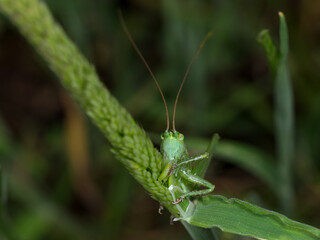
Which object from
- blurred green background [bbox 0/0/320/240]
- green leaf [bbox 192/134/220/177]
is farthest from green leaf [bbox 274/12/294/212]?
green leaf [bbox 192/134/220/177]

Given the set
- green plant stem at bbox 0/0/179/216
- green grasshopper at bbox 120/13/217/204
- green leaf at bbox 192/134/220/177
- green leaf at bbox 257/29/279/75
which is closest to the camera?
green plant stem at bbox 0/0/179/216

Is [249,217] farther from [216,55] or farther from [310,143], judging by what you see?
[216,55]

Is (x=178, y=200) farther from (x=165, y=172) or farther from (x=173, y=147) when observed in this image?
(x=173, y=147)

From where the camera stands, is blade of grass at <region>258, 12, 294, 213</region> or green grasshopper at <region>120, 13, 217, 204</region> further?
blade of grass at <region>258, 12, 294, 213</region>

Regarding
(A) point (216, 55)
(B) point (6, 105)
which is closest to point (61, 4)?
(B) point (6, 105)

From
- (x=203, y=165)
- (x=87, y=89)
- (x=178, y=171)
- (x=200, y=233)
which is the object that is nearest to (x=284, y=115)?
(x=203, y=165)

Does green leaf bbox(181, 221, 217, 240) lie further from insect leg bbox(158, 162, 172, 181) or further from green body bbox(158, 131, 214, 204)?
insect leg bbox(158, 162, 172, 181)

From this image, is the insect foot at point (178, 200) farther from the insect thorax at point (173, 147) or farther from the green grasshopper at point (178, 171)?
the insect thorax at point (173, 147)
